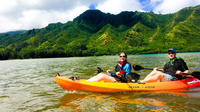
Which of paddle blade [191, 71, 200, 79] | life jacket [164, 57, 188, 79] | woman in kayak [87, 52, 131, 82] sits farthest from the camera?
woman in kayak [87, 52, 131, 82]

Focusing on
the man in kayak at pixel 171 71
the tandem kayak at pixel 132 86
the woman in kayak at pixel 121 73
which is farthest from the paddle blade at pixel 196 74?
the woman in kayak at pixel 121 73

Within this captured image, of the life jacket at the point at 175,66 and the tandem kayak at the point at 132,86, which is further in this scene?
the tandem kayak at the point at 132,86

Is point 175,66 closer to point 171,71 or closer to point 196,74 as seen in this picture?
point 171,71

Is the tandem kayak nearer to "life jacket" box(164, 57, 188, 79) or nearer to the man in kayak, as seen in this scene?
the man in kayak

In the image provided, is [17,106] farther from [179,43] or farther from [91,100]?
[179,43]

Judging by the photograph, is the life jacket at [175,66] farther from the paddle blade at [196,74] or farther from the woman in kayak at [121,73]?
the woman in kayak at [121,73]

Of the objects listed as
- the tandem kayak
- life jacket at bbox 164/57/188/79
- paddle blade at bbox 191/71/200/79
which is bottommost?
the tandem kayak

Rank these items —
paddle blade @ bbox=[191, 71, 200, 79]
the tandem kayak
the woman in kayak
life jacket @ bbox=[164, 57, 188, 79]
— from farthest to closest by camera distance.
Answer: the woman in kayak → paddle blade @ bbox=[191, 71, 200, 79] → the tandem kayak → life jacket @ bbox=[164, 57, 188, 79]

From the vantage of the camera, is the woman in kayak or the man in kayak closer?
the man in kayak

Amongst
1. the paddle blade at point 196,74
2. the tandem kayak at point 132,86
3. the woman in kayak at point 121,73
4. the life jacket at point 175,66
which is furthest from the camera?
the woman in kayak at point 121,73

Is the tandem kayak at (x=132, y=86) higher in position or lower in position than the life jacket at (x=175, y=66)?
lower

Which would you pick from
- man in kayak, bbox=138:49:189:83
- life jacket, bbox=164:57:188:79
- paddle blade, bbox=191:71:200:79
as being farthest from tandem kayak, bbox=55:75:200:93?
life jacket, bbox=164:57:188:79

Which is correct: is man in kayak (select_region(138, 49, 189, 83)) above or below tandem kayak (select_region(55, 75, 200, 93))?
above

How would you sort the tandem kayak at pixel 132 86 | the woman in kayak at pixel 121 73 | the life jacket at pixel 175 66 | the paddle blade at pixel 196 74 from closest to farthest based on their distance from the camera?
the life jacket at pixel 175 66
the tandem kayak at pixel 132 86
the paddle blade at pixel 196 74
the woman in kayak at pixel 121 73
